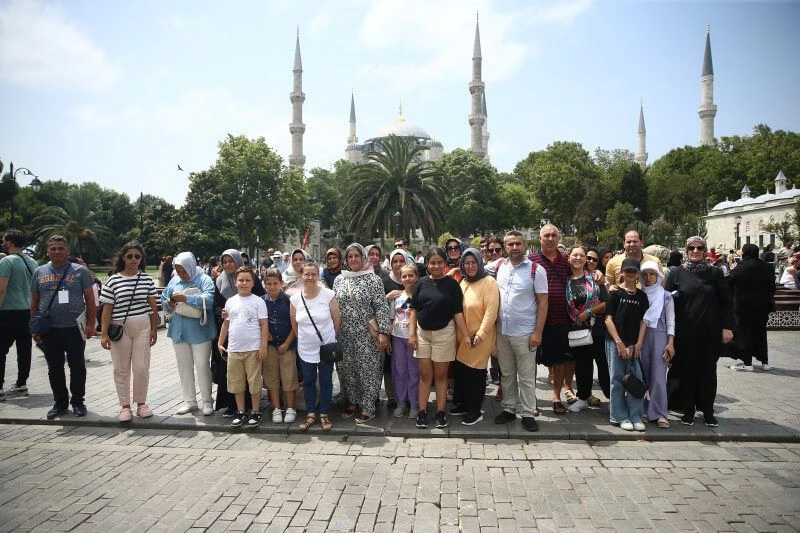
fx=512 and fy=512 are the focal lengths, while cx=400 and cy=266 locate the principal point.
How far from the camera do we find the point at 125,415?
5699 mm

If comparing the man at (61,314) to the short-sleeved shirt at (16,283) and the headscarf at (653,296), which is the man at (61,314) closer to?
the short-sleeved shirt at (16,283)

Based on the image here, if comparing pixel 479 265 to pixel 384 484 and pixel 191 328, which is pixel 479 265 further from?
pixel 191 328

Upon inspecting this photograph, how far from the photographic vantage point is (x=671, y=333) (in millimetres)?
5355

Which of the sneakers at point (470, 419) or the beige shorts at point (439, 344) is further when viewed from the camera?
the sneakers at point (470, 419)

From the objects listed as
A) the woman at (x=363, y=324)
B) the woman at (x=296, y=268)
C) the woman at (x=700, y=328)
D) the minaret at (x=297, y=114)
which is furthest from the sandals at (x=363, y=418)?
the minaret at (x=297, y=114)

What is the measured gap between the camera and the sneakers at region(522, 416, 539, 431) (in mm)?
5289

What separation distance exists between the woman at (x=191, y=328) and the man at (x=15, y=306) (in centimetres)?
242

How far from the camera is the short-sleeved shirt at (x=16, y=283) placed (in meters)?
6.74

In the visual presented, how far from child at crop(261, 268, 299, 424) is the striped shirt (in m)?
1.43

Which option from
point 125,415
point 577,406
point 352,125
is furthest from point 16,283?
point 352,125

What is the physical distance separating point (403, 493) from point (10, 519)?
111 inches

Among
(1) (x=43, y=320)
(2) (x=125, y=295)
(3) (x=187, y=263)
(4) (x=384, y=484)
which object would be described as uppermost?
(3) (x=187, y=263)

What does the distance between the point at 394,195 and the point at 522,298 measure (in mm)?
26497

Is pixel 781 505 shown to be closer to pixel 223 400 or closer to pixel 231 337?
pixel 231 337
